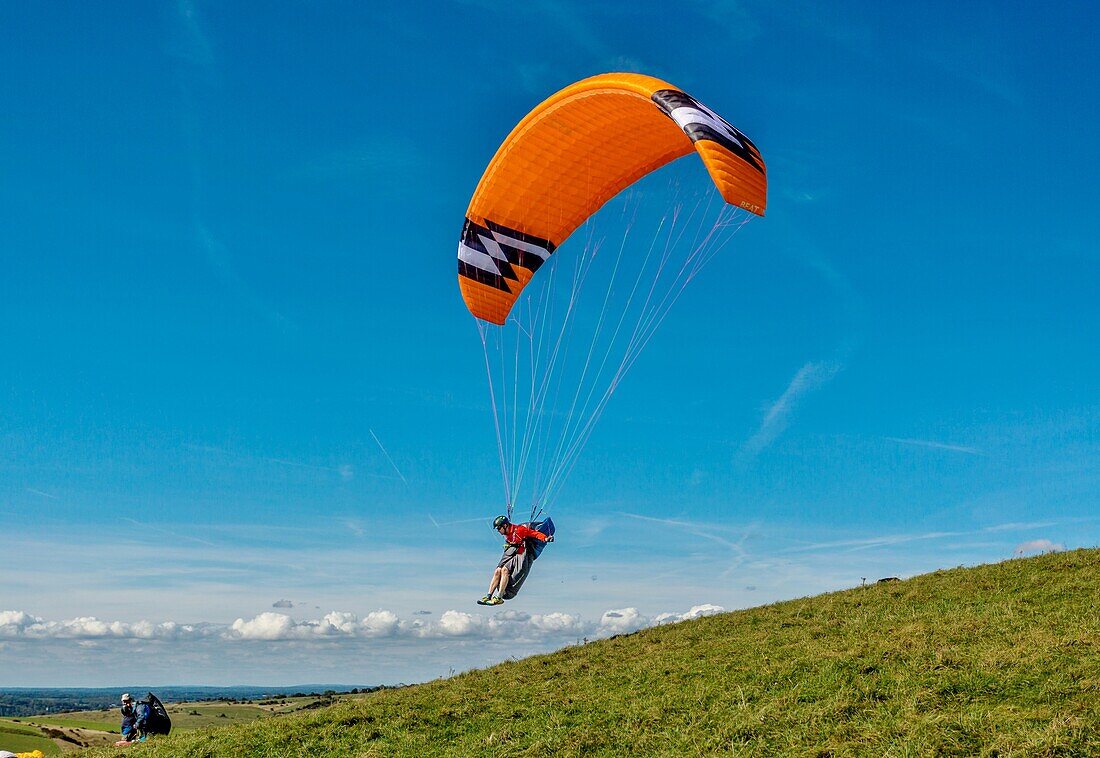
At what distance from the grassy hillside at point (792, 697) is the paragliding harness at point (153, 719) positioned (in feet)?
7.03

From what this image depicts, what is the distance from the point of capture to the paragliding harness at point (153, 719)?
620 inches

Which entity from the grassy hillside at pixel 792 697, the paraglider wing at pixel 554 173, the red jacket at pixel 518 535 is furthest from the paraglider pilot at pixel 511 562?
the paraglider wing at pixel 554 173

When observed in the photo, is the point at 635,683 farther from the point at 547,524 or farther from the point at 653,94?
the point at 653,94

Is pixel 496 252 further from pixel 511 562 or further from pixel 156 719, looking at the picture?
pixel 156 719

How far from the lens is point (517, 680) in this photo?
16047 millimetres

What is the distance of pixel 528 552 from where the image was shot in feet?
45.9

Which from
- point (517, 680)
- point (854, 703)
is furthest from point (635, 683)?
point (854, 703)

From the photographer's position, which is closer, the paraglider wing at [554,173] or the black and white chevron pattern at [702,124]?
the black and white chevron pattern at [702,124]

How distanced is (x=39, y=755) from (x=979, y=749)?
15657mm

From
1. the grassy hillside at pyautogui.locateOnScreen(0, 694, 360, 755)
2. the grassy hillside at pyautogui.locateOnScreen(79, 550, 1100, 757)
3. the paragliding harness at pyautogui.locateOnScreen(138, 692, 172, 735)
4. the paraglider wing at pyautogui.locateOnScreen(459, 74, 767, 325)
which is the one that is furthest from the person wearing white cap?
the paraglider wing at pyautogui.locateOnScreen(459, 74, 767, 325)

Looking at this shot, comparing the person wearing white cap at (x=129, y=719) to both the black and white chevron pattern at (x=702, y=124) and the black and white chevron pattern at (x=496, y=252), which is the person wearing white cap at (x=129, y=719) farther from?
the black and white chevron pattern at (x=702, y=124)

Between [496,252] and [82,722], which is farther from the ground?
[496,252]

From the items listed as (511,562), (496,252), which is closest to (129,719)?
(511,562)

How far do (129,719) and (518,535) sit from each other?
9.05 meters
